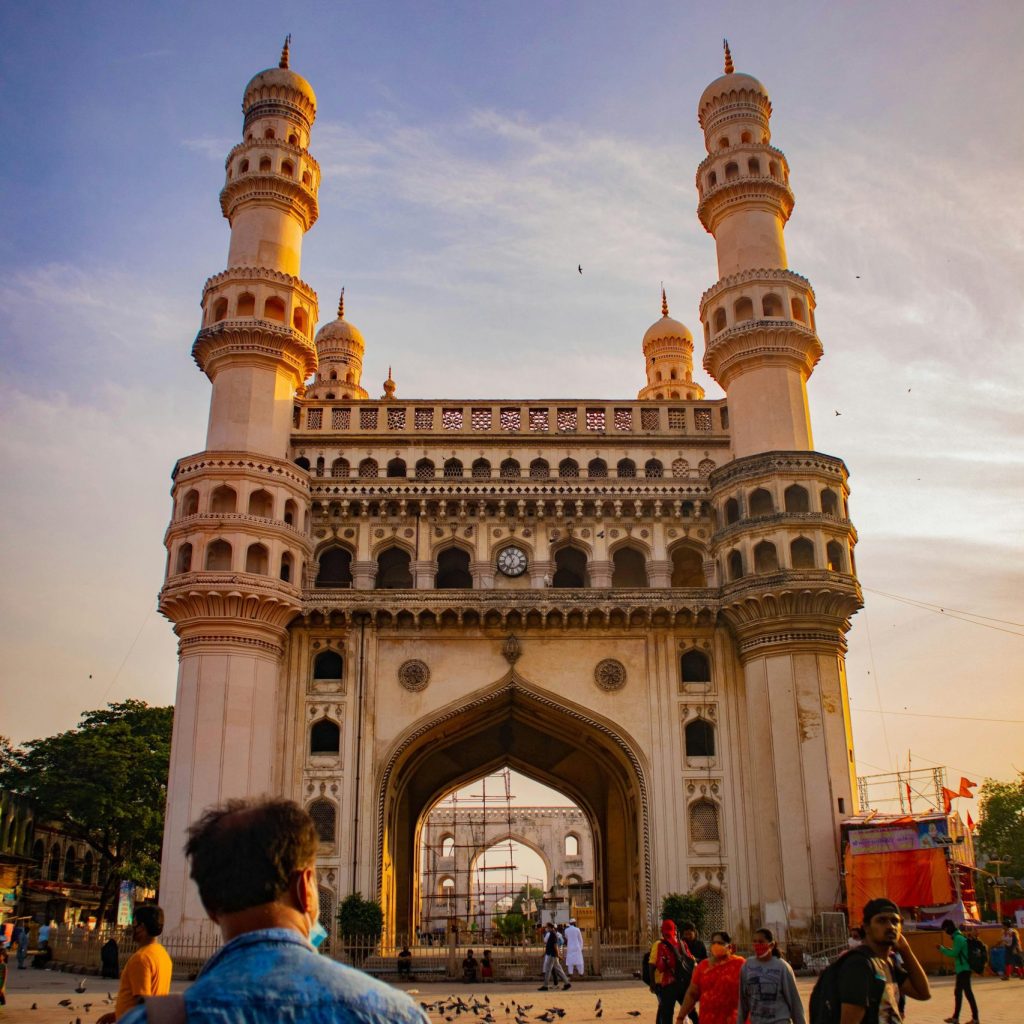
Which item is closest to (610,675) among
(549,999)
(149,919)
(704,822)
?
(704,822)

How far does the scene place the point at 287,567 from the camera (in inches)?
1177

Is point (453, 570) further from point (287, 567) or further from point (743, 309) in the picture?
point (743, 309)

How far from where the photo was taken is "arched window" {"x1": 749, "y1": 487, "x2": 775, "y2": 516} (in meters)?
30.2

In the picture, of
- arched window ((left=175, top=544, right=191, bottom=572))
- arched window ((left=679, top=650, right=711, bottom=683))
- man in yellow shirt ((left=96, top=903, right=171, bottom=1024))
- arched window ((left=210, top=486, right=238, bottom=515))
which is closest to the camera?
man in yellow shirt ((left=96, top=903, right=171, bottom=1024))

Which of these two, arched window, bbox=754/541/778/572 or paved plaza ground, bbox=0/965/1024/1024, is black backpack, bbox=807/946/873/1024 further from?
arched window, bbox=754/541/778/572

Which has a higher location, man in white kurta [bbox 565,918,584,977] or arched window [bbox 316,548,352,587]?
arched window [bbox 316,548,352,587]

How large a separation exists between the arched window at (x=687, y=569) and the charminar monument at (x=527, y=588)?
93 mm

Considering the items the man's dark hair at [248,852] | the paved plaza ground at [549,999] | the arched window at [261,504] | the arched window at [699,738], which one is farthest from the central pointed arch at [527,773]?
the man's dark hair at [248,852]

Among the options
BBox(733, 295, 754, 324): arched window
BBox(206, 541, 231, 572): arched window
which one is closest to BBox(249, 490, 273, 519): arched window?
BBox(206, 541, 231, 572): arched window

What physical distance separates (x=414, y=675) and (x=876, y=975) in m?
24.3

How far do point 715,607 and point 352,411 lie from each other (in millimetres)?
12023

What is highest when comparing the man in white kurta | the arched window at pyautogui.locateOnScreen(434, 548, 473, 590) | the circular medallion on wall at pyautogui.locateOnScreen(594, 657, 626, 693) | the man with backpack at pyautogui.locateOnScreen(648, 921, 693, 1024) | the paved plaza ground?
the arched window at pyautogui.locateOnScreen(434, 548, 473, 590)

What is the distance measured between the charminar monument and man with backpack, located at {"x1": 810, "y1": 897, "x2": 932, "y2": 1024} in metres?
21.1

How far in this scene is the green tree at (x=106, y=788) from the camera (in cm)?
3838
